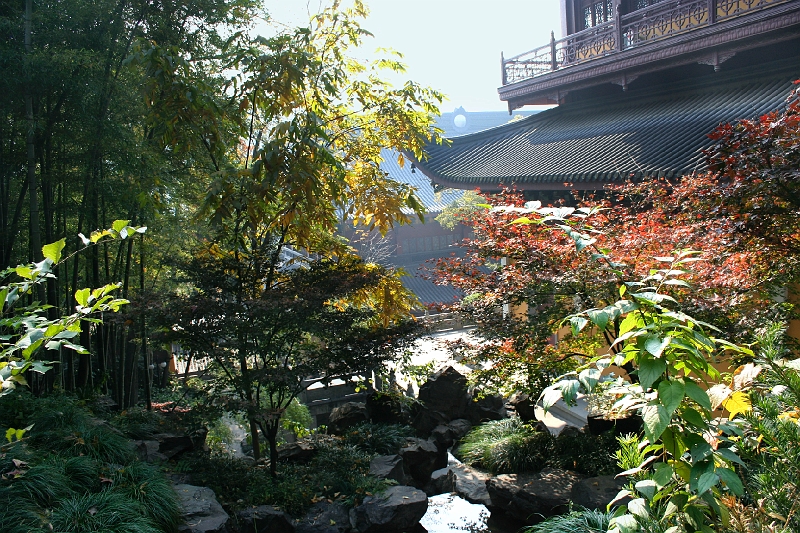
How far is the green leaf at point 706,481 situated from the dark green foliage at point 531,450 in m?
3.97

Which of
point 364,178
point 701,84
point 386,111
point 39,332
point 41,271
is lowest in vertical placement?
point 39,332

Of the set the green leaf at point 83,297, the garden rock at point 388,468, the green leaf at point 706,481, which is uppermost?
the green leaf at point 83,297

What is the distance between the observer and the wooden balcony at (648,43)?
320 inches

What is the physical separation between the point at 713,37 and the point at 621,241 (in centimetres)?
518

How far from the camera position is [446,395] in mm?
7887

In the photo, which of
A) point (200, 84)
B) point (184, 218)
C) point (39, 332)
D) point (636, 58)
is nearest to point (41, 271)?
point (39, 332)

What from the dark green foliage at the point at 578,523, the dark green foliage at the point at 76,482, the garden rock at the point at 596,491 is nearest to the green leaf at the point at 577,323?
the dark green foliage at the point at 578,523

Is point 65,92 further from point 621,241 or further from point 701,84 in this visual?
point 701,84

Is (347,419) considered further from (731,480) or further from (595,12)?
(595,12)

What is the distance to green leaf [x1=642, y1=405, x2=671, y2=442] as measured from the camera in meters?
1.57

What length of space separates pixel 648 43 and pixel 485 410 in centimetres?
587

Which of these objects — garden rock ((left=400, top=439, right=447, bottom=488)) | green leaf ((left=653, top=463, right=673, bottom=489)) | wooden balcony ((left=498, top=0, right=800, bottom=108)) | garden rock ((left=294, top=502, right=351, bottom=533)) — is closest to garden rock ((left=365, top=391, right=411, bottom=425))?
garden rock ((left=400, top=439, right=447, bottom=488))

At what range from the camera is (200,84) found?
5125mm

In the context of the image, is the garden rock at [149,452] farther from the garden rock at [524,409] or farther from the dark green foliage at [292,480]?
the garden rock at [524,409]
